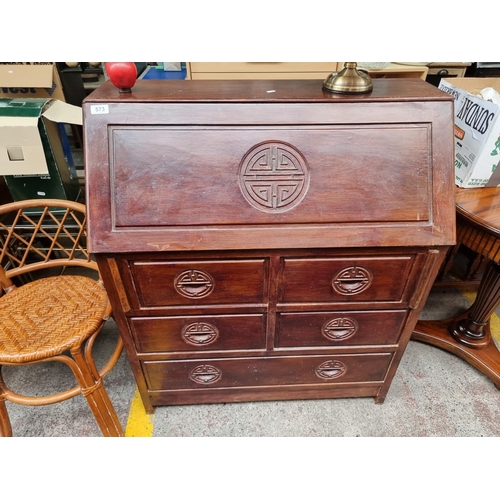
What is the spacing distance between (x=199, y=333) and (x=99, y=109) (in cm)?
89

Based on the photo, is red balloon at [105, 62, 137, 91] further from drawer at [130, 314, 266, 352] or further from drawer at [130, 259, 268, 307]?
drawer at [130, 314, 266, 352]

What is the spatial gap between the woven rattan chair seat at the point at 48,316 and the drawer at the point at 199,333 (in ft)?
0.67

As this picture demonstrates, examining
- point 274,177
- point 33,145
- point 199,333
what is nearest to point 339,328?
point 199,333

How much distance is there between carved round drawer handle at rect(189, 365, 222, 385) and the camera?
4.99 feet

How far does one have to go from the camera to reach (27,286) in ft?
5.10

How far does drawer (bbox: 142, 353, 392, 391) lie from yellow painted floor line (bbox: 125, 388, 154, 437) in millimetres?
217

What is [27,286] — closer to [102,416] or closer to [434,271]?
[102,416]

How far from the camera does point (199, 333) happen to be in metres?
1.38

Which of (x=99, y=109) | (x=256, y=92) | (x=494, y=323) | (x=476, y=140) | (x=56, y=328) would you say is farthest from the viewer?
(x=494, y=323)

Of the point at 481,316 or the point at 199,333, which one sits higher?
the point at 199,333

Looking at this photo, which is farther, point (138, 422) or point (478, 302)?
point (478, 302)

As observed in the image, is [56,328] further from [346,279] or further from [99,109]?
[346,279]

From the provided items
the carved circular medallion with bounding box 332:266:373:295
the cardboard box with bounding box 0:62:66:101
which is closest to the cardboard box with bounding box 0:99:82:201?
the cardboard box with bounding box 0:62:66:101

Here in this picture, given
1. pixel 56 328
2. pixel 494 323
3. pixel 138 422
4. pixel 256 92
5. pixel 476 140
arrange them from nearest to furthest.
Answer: pixel 256 92 < pixel 56 328 < pixel 476 140 < pixel 138 422 < pixel 494 323
